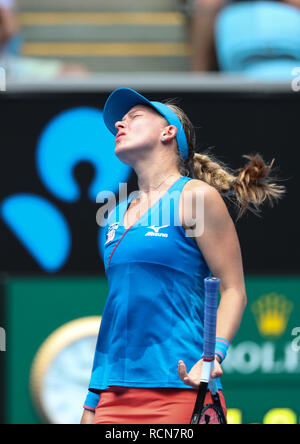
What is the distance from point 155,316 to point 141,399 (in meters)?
0.27

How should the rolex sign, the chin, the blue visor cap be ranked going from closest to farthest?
the chin → the blue visor cap → the rolex sign

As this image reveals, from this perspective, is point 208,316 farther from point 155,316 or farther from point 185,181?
point 185,181

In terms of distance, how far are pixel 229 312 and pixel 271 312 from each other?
3178 millimetres

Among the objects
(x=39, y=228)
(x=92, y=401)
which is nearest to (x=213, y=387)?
(x=92, y=401)

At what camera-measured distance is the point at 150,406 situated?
2.66m

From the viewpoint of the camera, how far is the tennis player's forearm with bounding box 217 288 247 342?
8.68 feet

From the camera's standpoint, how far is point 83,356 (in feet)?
19.7

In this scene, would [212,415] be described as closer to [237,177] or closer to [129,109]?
[237,177]

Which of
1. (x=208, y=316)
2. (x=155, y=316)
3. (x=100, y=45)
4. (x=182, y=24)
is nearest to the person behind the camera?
(x=208, y=316)

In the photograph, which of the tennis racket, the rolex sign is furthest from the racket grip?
the rolex sign

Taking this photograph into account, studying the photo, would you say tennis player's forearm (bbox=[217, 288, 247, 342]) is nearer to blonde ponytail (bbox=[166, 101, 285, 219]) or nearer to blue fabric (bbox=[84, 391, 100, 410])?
blonde ponytail (bbox=[166, 101, 285, 219])

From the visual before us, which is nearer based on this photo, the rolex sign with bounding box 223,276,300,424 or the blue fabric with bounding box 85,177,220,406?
the blue fabric with bounding box 85,177,220,406

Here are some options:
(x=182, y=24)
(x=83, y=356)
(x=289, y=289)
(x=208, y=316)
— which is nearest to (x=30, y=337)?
(x=83, y=356)

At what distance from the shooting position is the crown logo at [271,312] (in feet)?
19.0
